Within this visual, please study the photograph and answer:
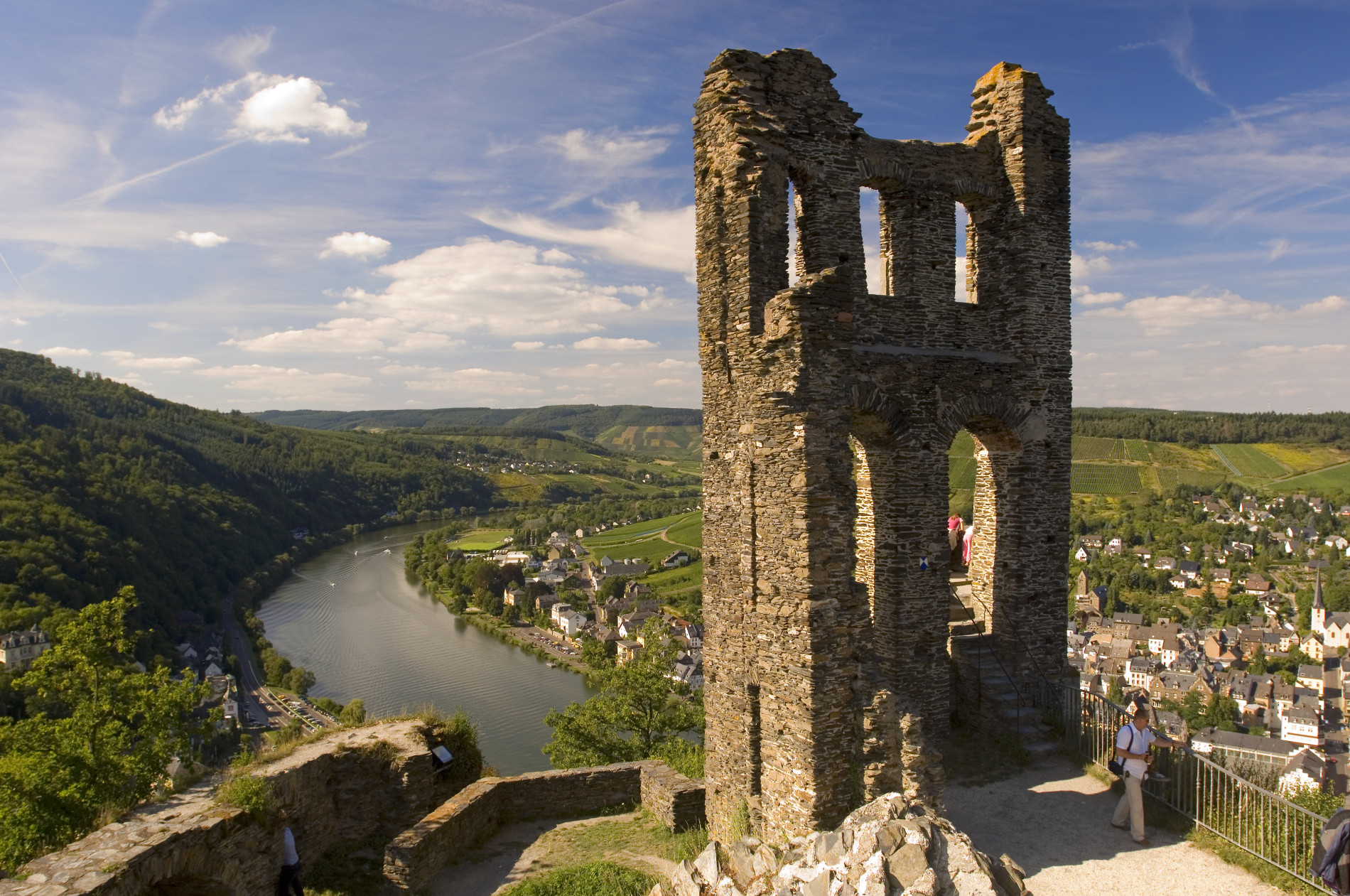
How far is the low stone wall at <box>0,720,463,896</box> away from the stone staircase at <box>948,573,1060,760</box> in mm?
8701

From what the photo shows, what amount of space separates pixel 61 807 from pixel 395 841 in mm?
4083

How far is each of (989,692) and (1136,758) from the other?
123 inches

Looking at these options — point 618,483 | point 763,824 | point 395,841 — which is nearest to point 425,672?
point 395,841

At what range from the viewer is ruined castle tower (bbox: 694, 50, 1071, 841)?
880cm

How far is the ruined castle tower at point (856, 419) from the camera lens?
880cm

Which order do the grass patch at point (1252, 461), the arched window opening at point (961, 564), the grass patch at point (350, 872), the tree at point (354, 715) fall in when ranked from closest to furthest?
the grass patch at point (350, 872) → the arched window opening at point (961, 564) → the tree at point (354, 715) → the grass patch at point (1252, 461)

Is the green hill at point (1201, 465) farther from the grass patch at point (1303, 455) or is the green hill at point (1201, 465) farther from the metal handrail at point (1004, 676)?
the metal handrail at point (1004, 676)

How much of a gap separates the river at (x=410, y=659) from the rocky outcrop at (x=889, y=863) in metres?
27.8

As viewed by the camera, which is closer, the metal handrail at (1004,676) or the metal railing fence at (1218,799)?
the metal railing fence at (1218,799)

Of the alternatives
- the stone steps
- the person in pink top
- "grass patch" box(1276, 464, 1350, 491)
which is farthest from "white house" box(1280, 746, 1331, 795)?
"grass patch" box(1276, 464, 1350, 491)

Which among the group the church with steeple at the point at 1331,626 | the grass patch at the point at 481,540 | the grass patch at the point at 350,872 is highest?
the grass patch at the point at 350,872

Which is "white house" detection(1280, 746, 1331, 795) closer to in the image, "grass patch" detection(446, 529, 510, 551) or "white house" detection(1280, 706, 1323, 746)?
"white house" detection(1280, 706, 1323, 746)

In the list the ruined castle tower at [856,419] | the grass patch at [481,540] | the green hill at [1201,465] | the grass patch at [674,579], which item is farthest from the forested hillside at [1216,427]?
the ruined castle tower at [856,419]

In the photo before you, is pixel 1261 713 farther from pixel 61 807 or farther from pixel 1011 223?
pixel 61 807
